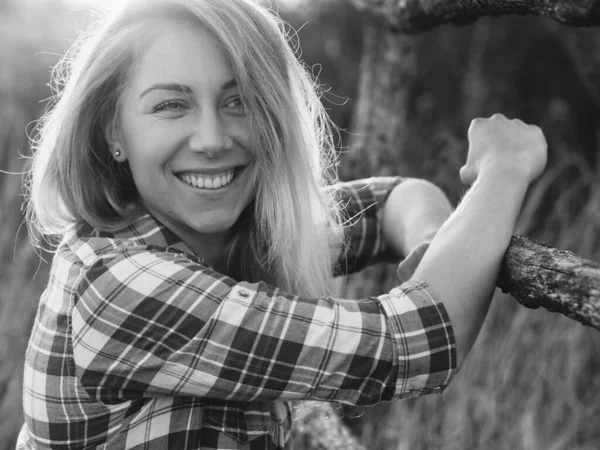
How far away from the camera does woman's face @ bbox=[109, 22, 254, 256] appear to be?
4.48ft

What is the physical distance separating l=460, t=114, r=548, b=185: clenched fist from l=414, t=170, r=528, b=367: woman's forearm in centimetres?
9

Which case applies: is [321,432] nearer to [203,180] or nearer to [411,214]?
[411,214]

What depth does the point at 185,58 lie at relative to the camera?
1359 millimetres

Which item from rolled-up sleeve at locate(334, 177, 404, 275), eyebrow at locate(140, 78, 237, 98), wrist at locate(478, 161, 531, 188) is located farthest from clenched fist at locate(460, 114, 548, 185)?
eyebrow at locate(140, 78, 237, 98)

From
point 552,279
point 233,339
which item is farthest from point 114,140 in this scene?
point 552,279

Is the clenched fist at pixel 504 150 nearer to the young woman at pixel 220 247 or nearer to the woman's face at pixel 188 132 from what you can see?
the young woman at pixel 220 247

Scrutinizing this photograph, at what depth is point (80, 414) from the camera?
129 cm

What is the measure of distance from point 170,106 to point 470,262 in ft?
2.30

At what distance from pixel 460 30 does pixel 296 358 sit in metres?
3.39

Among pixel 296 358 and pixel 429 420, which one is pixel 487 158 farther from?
pixel 429 420

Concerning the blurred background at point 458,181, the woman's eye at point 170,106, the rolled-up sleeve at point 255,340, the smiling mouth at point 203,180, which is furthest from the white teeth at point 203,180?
the blurred background at point 458,181

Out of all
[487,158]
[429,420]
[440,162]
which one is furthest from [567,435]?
[487,158]

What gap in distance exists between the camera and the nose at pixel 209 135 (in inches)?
53.9

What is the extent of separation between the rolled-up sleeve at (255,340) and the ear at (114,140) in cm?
41
